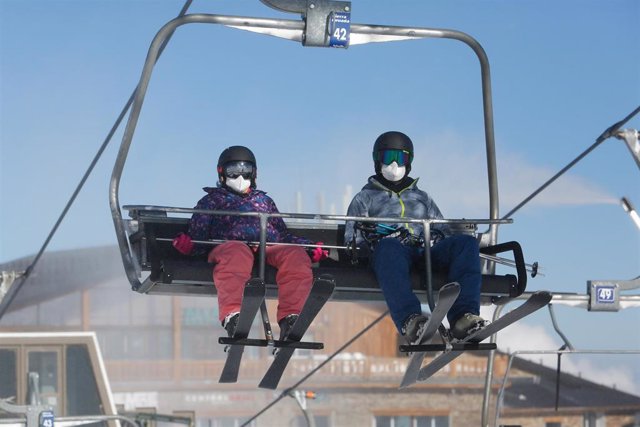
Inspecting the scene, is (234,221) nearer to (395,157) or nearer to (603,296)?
(395,157)

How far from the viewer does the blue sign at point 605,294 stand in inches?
374

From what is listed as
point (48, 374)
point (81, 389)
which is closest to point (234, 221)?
point (48, 374)

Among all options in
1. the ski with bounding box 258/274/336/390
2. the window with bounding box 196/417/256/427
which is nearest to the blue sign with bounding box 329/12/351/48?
the ski with bounding box 258/274/336/390

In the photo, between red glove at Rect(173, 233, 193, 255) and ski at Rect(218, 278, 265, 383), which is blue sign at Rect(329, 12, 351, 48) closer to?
red glove at Rect(173, 233, 193, 255)

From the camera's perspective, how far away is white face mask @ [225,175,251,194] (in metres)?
6.80

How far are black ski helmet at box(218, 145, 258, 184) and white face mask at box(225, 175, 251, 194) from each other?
51 millimetres

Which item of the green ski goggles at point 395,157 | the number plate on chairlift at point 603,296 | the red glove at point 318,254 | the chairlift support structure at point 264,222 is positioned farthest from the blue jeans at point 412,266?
the number plate on chairlift at point 603,296

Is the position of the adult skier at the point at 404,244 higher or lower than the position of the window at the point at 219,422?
higher

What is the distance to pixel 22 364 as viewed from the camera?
24.9 meters

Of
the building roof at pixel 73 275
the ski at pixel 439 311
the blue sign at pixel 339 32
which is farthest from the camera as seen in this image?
the building roof at pixel 73 275

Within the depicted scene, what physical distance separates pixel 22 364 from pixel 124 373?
20573 mm

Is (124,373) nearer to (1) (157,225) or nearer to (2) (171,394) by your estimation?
(2) (171,394)

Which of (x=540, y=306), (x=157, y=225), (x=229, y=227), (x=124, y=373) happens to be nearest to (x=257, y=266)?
(x=229, y=227)

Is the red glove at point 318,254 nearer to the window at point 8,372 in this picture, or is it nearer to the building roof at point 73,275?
the window at point 8,372
